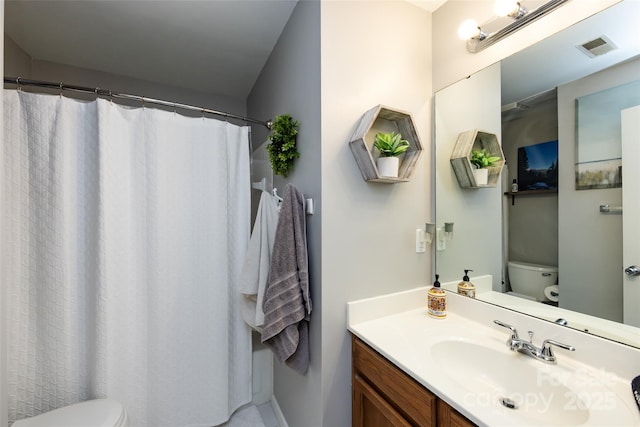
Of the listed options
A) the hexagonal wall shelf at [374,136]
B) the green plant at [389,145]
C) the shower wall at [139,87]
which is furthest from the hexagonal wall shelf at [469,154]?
the shower wall at [139,87]

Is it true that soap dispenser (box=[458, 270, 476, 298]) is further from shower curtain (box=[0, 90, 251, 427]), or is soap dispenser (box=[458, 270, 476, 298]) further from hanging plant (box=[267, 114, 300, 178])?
shower curtain (box=[0, 90, 251, 427])

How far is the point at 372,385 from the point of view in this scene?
1.11 meters

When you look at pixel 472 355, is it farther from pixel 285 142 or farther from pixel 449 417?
pixel 285 142

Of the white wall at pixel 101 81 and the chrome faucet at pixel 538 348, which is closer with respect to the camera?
the chrome faucet at pixel 538 348

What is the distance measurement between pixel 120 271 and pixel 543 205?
6.71ft

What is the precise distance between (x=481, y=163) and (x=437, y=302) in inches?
29.5

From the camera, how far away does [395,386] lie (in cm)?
96

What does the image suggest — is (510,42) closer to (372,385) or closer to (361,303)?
(361,303)

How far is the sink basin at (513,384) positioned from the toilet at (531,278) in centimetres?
28

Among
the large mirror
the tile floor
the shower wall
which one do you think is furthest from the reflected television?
the tile floor

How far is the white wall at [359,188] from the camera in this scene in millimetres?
1205

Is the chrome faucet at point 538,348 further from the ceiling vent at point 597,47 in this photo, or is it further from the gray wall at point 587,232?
the ceiling vent at point 597,47

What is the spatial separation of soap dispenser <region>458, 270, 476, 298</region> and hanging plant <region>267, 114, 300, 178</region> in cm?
112

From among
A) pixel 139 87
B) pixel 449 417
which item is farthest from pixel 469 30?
pixel 139 87
